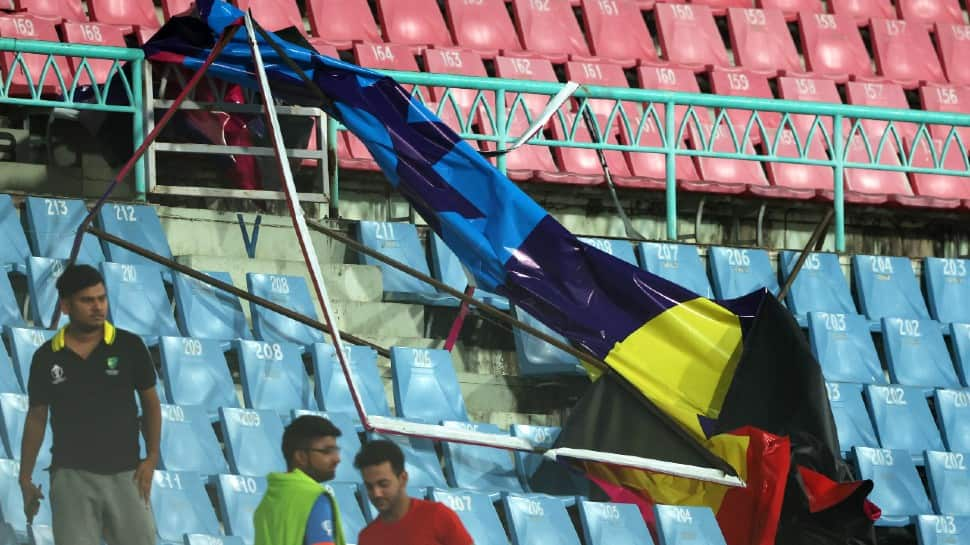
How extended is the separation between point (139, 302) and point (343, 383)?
2.97ft

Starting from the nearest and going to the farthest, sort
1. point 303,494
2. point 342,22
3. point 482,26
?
1. point 303,494
2. point 342,22
3. point 482,26

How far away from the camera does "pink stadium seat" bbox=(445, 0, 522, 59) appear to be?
1359cm

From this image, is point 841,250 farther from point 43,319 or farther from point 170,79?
point 43,319

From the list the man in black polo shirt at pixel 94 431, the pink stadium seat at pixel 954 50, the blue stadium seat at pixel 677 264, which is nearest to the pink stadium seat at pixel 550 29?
the pink stadium seat at pixel 954 50

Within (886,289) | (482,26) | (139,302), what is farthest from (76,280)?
(482,26)

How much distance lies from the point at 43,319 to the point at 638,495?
253 cm

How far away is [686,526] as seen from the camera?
8.89 metres

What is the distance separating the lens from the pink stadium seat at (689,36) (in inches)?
559

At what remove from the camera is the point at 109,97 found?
10.2 meters

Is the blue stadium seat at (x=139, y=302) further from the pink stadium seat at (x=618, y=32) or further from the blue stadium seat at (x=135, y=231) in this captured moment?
the pink stadium seat at (x=618, y=32)

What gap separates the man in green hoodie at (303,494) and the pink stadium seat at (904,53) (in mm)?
7731

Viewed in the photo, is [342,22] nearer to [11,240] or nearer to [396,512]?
[11,240]

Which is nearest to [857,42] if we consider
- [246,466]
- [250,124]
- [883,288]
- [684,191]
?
[684,191]

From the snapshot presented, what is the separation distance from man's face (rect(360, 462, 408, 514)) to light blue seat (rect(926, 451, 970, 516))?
3.15 m
